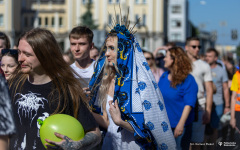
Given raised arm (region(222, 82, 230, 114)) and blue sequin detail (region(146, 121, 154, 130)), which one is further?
raised arm (region(222, 82, 230, 114))

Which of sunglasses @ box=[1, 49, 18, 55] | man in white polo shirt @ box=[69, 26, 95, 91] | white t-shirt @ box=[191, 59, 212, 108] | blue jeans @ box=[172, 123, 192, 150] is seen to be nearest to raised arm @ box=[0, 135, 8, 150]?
→ sunglasses @ box=[1, 49, 18, 55]

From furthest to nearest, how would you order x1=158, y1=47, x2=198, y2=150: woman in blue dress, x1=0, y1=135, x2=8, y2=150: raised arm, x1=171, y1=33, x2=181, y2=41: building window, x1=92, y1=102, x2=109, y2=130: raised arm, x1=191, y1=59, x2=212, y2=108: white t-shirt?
1. x1=171, y1=33, x2=181, y2=41: building window
2. x1=191, y1=59, x2=212, y2=108: white t-shirt
3. x1=158, y1=47, x2=198, y2=150: woman in blue dress
4. x1=92, y1=102, x2=109, y2=130: raised arm
5. x1=0, y1=135, x2=8, y2=150: raised arm

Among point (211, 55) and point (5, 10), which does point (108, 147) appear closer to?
point (211, 55)

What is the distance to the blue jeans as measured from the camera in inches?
254

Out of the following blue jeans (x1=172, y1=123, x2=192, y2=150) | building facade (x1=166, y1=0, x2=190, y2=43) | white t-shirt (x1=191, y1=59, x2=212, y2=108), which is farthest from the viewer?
building facade (x1=166, y1=0, x2=190, y2=43)

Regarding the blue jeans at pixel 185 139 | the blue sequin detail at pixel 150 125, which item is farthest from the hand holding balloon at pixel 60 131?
the blue jeans at pixel 185 139

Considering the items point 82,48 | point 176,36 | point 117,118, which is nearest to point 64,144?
point 117,118

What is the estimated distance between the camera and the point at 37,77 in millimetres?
3523

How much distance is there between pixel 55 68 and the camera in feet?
11.6

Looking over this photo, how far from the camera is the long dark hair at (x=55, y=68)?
3.44 meters

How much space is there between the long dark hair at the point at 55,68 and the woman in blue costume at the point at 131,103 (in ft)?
2.66

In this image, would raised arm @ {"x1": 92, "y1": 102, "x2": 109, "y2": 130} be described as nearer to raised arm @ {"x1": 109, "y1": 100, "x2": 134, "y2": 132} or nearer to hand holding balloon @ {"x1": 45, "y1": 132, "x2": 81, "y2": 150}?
raised arm @ {"x1": 109, "y1": 100, "x2": 134, "y2": 132}

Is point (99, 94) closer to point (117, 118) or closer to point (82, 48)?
point (117, 118)

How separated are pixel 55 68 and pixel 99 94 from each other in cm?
122
